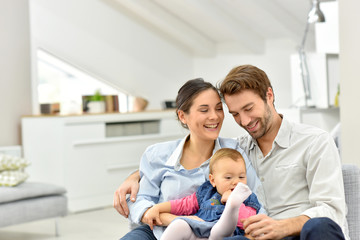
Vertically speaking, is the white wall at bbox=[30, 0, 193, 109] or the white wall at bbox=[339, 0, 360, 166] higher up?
the white wall at bbox=[30, 0, 193, 109]

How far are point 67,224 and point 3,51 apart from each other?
1815mm

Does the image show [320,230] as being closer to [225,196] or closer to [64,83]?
[225,196]

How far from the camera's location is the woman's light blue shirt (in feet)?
7.40

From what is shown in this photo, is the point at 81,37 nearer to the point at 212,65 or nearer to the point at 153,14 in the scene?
the point at 153,14

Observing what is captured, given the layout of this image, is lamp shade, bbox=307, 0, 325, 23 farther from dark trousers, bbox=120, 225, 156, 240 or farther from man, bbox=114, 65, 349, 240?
dark trousers, bbox=120, 225, 156, 240

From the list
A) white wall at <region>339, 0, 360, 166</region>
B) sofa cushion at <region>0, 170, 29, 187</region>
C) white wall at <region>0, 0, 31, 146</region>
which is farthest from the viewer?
white wall at <region>0, 0, 31, 146</region>

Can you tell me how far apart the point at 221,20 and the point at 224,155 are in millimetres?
4804

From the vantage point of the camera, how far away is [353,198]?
2199mm

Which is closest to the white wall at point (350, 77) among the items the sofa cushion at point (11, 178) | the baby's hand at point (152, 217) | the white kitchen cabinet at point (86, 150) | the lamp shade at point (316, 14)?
the baby's hand at point (152, 217)

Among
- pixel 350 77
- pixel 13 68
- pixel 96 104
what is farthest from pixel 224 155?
pixel 96 104

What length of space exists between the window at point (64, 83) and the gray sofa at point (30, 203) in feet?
6.32

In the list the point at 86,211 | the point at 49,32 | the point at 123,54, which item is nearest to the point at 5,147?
the point at 86,211

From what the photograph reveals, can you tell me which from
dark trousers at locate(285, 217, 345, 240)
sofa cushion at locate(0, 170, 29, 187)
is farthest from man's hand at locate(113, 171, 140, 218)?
sofa cushion at locate(0, 170, 29, 187)

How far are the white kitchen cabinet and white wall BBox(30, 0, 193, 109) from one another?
3.06ft
